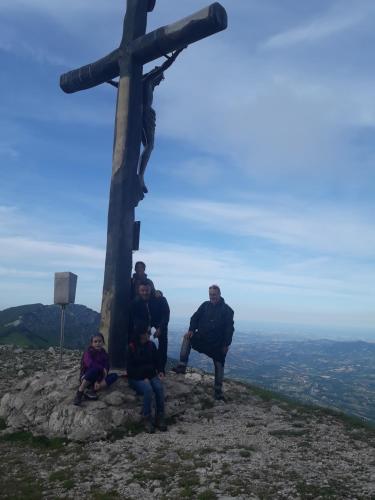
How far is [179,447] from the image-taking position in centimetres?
790

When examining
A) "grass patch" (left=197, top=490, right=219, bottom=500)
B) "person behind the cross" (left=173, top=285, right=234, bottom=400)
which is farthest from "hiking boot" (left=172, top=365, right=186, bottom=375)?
"grass patch" (left=197, top=490, right=219, bottom=500)

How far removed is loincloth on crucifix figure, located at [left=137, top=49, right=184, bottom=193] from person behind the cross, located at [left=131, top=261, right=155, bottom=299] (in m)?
2.15

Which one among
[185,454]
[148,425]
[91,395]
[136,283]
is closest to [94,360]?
[91,395]

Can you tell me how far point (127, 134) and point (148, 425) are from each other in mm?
7399

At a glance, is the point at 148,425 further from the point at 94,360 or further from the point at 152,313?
the point at 152,313

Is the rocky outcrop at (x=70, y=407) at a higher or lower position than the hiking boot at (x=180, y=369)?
lower

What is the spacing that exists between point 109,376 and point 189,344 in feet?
7.88

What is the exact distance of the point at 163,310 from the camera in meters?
11.4

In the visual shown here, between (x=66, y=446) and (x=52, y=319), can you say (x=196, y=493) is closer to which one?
(x=66, y=446)

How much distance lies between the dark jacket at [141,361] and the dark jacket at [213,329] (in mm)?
1926

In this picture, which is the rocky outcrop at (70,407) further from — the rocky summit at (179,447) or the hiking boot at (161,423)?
the hiking boot at (161,423)

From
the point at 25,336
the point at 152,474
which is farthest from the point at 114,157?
the point at 25,336

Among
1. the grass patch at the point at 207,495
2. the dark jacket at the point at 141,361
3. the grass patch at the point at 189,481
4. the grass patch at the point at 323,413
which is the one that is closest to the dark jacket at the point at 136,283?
the dark jacket at the point at 141,361

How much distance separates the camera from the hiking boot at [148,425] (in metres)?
8.92
